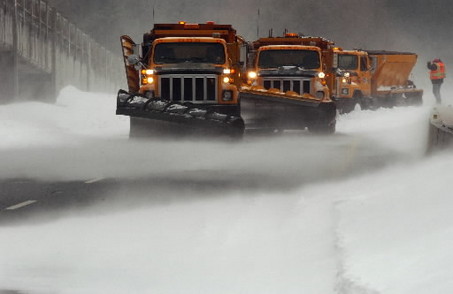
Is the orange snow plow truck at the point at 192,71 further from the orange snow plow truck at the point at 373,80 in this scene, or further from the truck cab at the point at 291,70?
the orange snow plow truck at the point at 373,80

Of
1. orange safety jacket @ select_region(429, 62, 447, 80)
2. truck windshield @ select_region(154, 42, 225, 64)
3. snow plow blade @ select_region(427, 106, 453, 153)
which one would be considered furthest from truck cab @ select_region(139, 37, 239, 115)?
orange safety jacket @ select_region(429, 62, 447, 80)

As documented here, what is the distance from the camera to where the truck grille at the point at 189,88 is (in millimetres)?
28031

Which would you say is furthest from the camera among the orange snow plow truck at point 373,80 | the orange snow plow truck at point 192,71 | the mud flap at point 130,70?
the orange snow plow truck at point 373,80

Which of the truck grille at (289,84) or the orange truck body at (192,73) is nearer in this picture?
the orange truck body at (192,73)

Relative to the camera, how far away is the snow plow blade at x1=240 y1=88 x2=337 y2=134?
28656 mm

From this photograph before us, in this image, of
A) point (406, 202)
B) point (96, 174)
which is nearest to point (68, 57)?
point (96, 174)

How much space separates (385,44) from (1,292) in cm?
12040

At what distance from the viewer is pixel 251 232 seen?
417 inches

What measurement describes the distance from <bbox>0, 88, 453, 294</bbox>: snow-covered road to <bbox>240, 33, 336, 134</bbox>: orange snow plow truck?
803 centimetres

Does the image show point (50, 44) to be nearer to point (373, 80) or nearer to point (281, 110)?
point (373, 80)

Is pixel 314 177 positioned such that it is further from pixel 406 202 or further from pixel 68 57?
pixel 68 57

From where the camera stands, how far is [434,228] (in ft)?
28.3

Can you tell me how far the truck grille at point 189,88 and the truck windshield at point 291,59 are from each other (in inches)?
184

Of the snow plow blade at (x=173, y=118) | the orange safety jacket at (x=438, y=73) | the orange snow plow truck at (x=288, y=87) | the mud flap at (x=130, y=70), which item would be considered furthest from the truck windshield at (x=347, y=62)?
the snow plow blade at (x=173, y=118)
